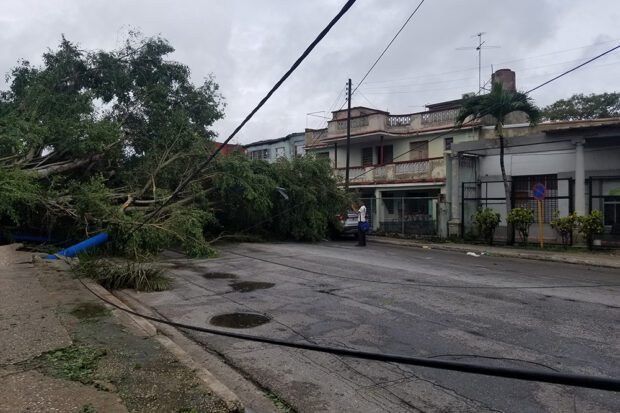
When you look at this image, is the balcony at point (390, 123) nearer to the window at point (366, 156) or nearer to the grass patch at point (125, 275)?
the window at point (366, 156)

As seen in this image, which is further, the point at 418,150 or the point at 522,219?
the point at 418,150

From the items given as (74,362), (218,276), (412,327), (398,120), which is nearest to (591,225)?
(218,276)

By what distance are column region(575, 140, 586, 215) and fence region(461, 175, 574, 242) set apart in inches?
15.3

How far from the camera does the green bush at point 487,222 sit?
19.4 m

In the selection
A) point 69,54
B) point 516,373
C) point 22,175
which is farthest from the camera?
point 69,54

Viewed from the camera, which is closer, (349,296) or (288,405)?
(288,405)

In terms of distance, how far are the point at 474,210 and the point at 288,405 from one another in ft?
64.9

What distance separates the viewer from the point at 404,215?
81.9 feet

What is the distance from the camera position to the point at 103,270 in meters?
9.91

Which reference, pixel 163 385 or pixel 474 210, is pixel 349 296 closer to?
pixel 163 385

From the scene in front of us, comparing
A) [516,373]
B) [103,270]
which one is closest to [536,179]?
[103,270]

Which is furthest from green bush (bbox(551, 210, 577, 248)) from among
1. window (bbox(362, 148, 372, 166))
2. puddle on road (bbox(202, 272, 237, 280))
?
window (bbox(362, 148, 372, 166))

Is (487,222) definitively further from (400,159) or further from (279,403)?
(279,403)

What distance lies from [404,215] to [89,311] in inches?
775
